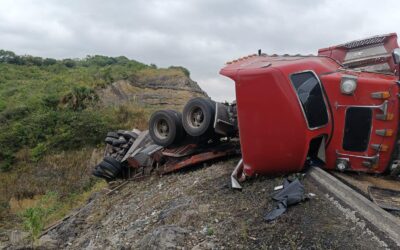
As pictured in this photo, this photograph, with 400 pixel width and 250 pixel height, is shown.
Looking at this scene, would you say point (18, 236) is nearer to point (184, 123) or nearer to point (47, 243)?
point (47, 243)

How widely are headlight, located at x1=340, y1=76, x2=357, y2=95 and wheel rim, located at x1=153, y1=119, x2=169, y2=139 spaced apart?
12.2 ft

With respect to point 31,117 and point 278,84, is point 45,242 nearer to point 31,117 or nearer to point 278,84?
point 278,84

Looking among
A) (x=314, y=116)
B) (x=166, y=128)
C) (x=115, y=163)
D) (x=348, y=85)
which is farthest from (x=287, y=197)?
(x=115, y=163)

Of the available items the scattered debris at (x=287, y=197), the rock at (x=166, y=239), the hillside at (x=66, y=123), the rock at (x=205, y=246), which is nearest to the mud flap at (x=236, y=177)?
the scattered debris at (x=287, y=197)

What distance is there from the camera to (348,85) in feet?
19.8

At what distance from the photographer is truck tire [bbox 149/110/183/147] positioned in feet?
28.0

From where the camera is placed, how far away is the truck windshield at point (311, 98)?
6.05 m

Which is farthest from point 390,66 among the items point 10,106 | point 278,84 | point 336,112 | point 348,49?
point 10,106

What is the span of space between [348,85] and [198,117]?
293 cm

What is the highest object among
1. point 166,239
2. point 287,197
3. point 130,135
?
point 130,135

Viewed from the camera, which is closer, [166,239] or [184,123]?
[166,239]

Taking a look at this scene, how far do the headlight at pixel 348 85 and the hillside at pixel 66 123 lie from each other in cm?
771

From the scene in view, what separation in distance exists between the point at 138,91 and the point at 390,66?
22.4 meters

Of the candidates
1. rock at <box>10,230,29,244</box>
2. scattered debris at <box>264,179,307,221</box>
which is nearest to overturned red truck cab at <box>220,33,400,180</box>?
scattered debris at <box>264,179,307,221</box>
